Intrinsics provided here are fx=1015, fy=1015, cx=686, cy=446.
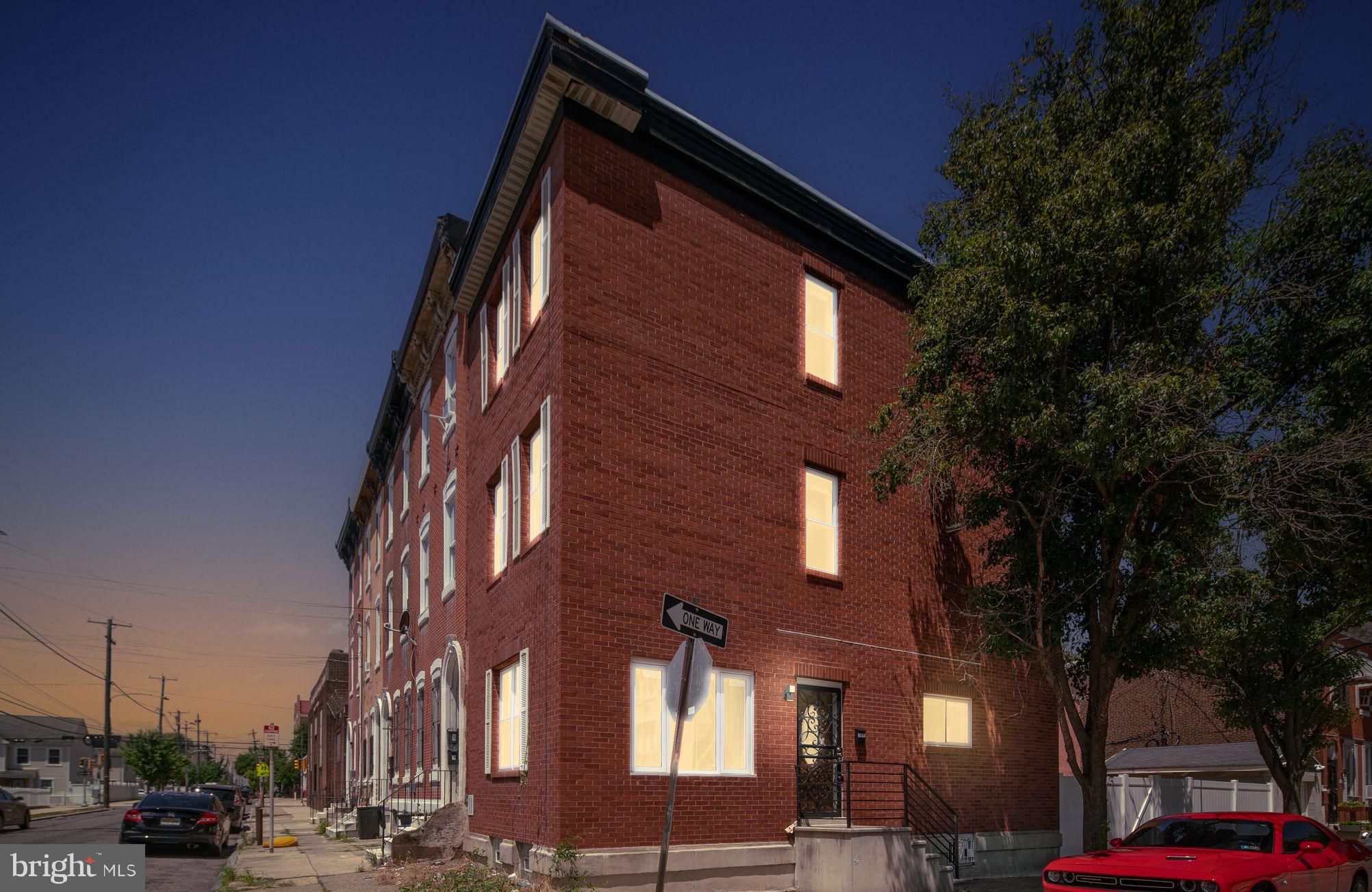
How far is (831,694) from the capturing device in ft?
52.3

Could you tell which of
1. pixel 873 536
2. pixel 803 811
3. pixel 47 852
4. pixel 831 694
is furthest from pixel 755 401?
pixel 47 852

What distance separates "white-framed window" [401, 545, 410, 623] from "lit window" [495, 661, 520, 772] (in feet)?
40.5

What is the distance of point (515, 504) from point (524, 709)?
3.23m

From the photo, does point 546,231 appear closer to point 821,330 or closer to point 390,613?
point 821,330

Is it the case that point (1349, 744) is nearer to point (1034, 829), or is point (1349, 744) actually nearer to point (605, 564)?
point (1034, 829)

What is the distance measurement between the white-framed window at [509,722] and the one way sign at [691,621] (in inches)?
271

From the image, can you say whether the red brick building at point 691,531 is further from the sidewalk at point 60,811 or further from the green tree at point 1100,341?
the sidewalk at point 60,811

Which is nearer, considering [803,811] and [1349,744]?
[803,811]

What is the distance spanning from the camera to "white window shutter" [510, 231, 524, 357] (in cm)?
1639

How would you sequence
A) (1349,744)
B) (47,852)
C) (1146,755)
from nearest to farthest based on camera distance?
(47,852) → (1146,755) → (1349,744)

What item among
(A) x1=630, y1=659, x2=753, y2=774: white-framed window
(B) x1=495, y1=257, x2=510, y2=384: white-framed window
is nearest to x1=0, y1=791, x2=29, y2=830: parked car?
(B) x1=495, y1=257, x2=510, y2=384: white-framed window

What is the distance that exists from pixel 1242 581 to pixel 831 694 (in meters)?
6.27

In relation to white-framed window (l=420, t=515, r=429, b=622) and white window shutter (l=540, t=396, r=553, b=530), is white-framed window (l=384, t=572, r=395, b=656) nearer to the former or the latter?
white-framed window (l=420, t=515, r=429, b=622)

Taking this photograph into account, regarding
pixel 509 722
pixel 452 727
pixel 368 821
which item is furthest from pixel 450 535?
pixel 509 722
